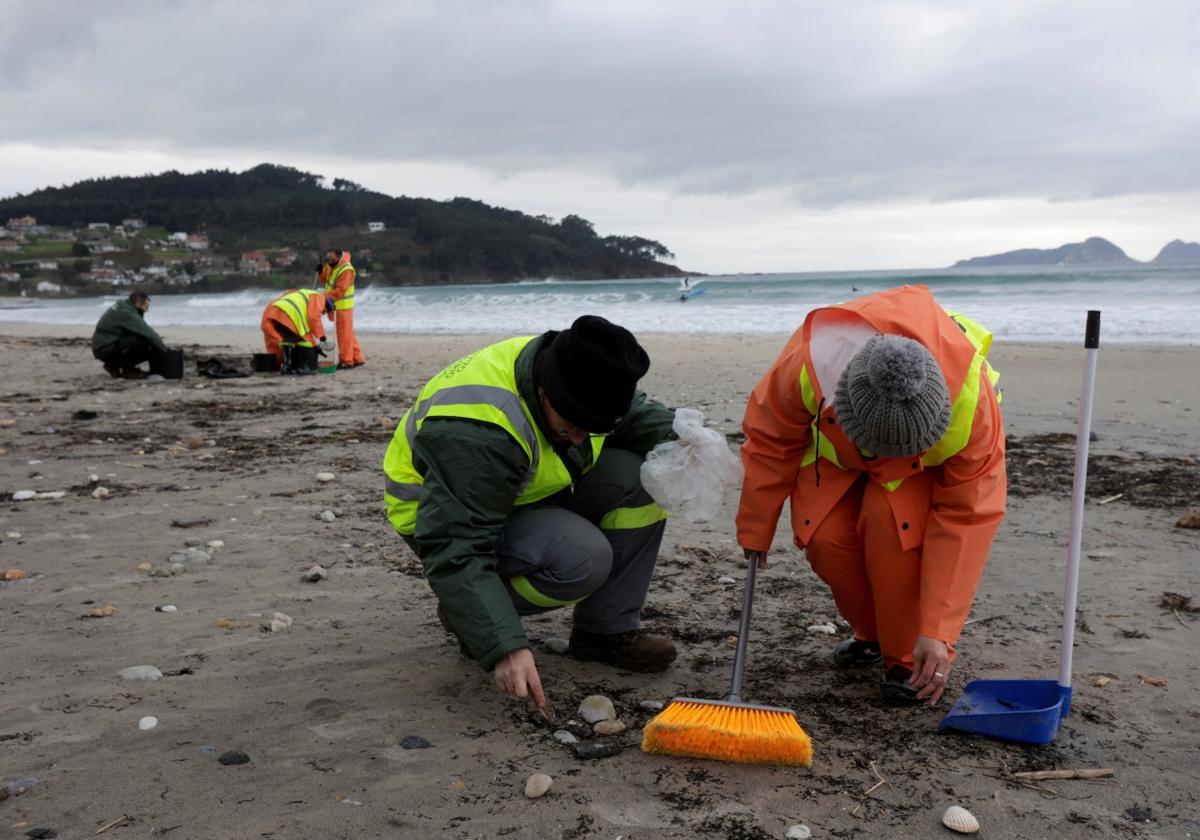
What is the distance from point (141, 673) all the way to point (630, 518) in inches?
59.8

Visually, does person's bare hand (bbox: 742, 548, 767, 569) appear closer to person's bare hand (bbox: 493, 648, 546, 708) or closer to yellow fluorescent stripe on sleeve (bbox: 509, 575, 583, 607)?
yellow fluorescent stripe on sleeve (bbox: 509, 575, 583, 607)

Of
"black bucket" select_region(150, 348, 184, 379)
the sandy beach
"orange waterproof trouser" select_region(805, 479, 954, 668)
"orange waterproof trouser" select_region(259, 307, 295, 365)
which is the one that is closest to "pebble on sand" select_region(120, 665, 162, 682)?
the sandy beach

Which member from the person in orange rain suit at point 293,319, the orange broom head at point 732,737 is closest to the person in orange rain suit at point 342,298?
the person in orange rain suit at point 293,319

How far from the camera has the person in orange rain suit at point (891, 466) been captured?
237 cm

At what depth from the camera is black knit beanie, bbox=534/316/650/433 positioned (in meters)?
2.44

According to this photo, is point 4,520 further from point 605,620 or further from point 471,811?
point 471,811

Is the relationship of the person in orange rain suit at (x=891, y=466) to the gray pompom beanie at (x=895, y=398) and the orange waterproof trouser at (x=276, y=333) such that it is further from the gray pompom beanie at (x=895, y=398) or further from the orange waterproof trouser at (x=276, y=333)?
the orange waterproof trouser at (x=276, y=333)

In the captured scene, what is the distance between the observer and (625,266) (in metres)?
70.5

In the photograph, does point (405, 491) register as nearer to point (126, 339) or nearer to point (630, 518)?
point (630, 518)

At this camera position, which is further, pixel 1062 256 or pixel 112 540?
pixel 1062 256

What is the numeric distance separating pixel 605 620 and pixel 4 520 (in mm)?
3222

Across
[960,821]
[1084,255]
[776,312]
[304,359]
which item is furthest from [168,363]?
[1084,255]

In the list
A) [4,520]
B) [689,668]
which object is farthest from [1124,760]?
[4,520]

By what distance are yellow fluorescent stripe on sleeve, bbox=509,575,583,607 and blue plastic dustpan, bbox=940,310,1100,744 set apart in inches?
44.8
